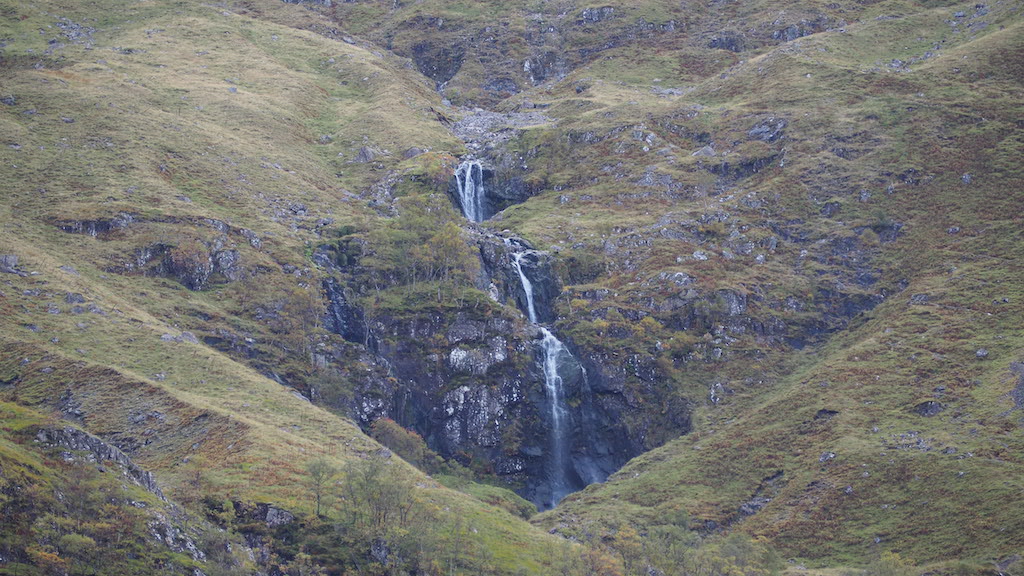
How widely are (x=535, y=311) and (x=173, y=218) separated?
5424 centimetres

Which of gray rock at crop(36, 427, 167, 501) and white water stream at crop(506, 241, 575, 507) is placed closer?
gray rock at crop(36, 427, 167, 501)

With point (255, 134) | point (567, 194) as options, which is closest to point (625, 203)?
point (567, 194)

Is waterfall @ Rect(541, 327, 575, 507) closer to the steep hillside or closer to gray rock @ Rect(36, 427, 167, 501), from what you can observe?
the steep hillside

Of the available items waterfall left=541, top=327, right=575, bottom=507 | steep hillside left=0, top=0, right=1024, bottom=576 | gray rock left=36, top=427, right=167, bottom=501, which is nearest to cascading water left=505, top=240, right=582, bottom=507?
waterfall left=541, top=327, right=575, bottom=507

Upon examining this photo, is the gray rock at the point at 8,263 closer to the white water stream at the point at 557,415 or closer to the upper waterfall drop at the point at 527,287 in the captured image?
the white water stream at the point at 557,415

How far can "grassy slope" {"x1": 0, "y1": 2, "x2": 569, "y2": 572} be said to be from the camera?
86.6m

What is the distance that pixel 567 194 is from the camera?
535 ft

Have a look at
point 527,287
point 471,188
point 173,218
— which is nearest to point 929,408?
point 527,287

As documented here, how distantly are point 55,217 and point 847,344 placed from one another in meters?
109

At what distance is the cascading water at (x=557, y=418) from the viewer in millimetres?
117812

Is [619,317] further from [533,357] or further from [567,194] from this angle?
[567,194]

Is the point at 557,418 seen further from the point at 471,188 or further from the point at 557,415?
the point at 471,188

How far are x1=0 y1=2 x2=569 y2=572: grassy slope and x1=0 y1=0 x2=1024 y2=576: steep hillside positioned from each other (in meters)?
0.58

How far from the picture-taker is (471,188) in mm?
166875
